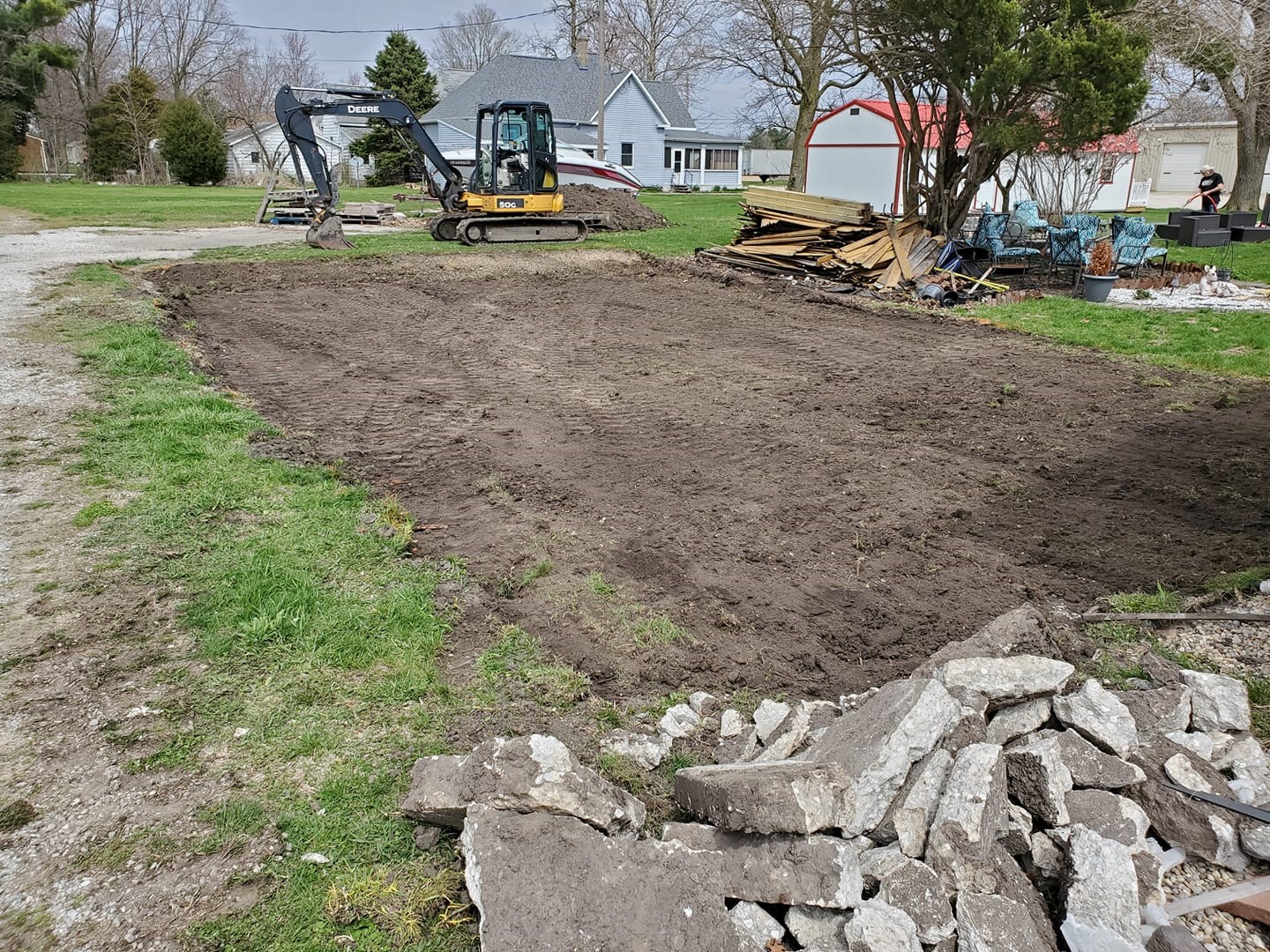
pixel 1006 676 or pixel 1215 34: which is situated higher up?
pixel 1215 34

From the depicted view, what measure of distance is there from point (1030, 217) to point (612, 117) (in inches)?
1279

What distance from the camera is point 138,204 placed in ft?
100

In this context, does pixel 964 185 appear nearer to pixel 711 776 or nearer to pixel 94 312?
pixel 94 312

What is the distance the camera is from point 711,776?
2975mm

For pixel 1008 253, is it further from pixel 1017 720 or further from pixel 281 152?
pixel 281 152

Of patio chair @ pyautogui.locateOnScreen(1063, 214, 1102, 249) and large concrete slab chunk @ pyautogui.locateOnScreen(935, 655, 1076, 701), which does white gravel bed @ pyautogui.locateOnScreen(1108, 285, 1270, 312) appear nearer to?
patio chair @ pyautogui.locateOnScreen(1063, 214, 1102, 249)

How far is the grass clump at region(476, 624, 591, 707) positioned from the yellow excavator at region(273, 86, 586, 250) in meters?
16.6

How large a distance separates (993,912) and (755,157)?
2536 inches

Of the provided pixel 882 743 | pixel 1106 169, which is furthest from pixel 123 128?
pixel 882 743

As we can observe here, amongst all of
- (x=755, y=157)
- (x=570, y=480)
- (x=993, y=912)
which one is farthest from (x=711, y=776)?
(x=755, y=157)

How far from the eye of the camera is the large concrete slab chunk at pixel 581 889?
2.52m

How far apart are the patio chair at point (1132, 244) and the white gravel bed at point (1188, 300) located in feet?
2.68

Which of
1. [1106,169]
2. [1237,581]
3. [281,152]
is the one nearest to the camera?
[1237,581]

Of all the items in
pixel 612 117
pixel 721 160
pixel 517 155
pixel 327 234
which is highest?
pixel 612 117
